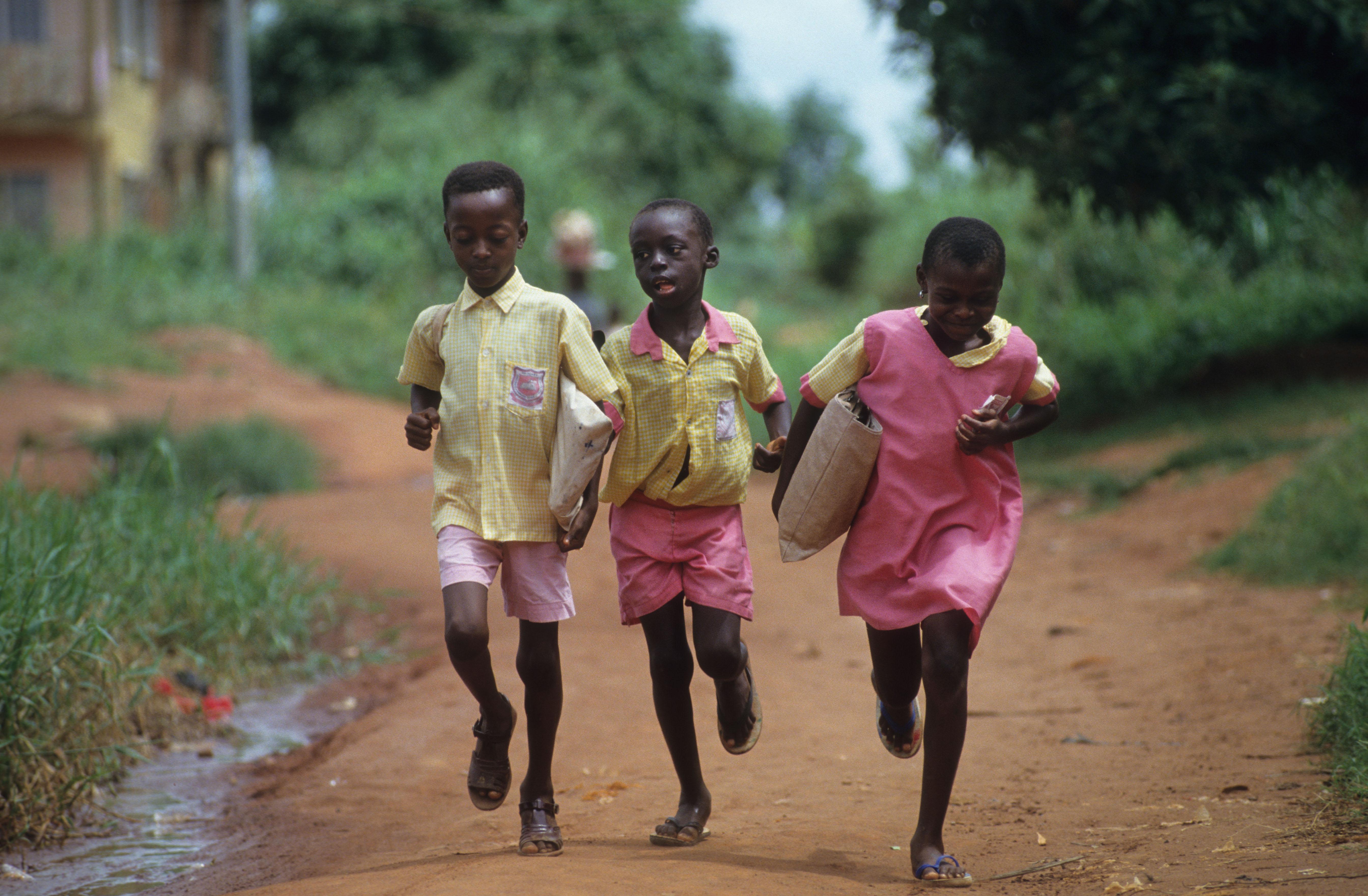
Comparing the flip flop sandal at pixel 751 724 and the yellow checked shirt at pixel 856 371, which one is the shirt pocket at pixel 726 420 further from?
the flip flop sandal at pixel 751 724

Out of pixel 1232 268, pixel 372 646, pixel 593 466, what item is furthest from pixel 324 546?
pixel 1232 268

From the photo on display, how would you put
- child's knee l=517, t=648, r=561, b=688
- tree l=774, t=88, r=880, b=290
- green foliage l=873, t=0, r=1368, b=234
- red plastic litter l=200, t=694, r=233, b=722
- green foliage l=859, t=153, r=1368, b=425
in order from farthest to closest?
tree l=774, t=88, r=880, b=290, green foliage l=859, t=153, r=1368, b=425, green foliage l=873, t=0, r=1368, b=234, red plastic litter l=200, t=694, r=233, b=722, child's knee l=517, t=648, r=561, b=688

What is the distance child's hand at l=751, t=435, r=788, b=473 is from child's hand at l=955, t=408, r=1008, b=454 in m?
0.52

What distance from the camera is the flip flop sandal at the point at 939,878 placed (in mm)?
3145

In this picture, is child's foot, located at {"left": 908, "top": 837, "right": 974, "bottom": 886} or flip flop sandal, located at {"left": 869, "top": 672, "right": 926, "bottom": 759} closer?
child's foot, located at {"left": 908, "top": 837, "right": 974, "bottom": 886}

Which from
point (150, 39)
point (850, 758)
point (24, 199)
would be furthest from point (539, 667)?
point (150, 39)

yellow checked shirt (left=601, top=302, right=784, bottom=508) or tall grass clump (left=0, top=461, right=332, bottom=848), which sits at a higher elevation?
yellow checked shirt (left=601, top=302, right=784, bottom=508)

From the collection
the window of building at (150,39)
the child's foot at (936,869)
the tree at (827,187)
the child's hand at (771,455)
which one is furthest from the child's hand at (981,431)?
the tree at (827,187)

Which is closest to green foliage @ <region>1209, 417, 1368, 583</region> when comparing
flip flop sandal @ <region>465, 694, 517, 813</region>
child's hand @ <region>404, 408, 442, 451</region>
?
flip flop sandal @ <region>465, 694, 517, 813</region>

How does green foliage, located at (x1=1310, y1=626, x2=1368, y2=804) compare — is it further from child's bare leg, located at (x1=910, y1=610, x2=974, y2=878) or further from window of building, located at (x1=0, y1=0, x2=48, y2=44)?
window of building, located at (x1=0, y1=0, x2=48, y2=44)

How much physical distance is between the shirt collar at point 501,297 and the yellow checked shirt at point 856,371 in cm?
77

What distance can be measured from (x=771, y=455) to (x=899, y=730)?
2.67 ft

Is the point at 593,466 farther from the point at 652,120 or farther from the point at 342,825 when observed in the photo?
the point at 652,120

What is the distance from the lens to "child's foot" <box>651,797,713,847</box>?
353cm
